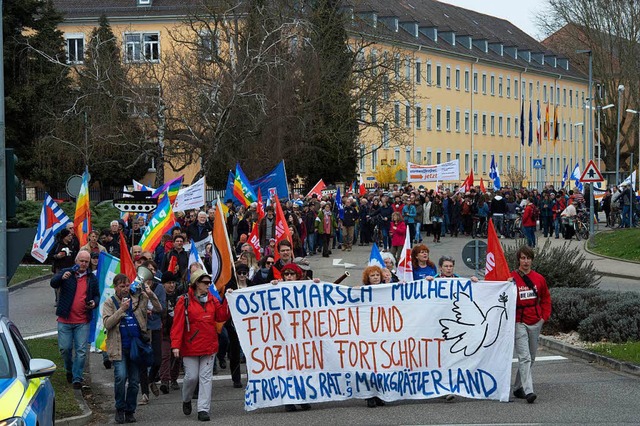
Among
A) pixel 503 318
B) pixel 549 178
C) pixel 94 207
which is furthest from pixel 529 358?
pixel 549 178

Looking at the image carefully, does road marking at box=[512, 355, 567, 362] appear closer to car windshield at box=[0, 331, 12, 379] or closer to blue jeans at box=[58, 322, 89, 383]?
blue jeans at box=[58, 322, 89, 383]

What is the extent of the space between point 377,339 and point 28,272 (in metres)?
22.4

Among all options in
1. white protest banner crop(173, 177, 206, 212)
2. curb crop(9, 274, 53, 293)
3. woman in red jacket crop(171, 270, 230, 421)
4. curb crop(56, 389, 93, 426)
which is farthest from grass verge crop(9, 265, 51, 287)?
woman in red jacket crop(171, 270, 230, 421)

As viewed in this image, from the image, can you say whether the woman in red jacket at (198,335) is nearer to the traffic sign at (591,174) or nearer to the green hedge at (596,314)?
the green hedge at (596,314)

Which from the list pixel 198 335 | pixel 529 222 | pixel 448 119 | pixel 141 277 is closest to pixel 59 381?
pixel 141 277

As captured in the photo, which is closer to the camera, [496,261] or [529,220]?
[496,261]

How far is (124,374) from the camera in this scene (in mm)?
12953

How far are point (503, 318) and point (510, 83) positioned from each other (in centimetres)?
9582

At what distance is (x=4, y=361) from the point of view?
9.56m

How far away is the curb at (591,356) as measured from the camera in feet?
50.2

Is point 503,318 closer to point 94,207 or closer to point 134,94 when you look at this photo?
point 94,207

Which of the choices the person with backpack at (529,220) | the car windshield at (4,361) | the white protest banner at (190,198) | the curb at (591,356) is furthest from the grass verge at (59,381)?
the person with backpack at (529,220)

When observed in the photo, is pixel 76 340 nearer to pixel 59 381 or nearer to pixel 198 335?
pixel 59 381

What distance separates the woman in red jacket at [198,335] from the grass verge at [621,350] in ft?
19.3
